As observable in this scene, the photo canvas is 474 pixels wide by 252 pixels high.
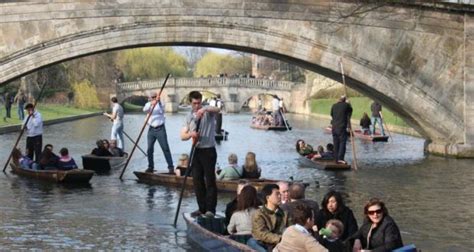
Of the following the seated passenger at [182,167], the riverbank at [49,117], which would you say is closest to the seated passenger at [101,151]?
the seated passenger at [182,167]

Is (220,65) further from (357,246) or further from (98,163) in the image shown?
(357,246)

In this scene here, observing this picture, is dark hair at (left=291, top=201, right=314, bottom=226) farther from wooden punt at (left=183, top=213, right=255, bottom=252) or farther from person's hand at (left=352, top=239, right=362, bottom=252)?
wooden punt at (left=183, top=213, right=255, bottom=252)

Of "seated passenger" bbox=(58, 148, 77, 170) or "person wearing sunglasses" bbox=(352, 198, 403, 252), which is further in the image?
"seated passenger" bbox=(58, 148, 77, 170)

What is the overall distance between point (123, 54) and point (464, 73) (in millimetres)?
53694

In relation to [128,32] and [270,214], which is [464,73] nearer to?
[128,32]

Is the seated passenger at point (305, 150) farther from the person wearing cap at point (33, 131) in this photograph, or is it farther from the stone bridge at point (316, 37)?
the person wearing cap at point (33, 131)

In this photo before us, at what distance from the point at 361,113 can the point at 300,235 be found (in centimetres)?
3659

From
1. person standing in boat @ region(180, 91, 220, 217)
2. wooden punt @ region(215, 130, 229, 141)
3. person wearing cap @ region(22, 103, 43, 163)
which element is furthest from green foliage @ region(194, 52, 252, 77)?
person standing in boat @ region(180, 91, 220, 217)

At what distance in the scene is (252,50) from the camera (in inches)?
818

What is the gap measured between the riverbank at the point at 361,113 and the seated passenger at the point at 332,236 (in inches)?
677

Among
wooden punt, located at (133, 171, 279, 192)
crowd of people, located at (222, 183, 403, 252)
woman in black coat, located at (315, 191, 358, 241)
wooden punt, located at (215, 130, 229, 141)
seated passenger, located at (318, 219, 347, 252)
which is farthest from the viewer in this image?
wooden punt, located at (215, 130, 229, 141)

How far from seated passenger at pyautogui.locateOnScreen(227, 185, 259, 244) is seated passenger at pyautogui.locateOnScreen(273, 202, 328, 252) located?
187 cm

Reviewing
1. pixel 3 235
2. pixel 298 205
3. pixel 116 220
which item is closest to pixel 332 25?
pixel 116 220

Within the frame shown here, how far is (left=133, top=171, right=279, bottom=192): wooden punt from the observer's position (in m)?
13.6
